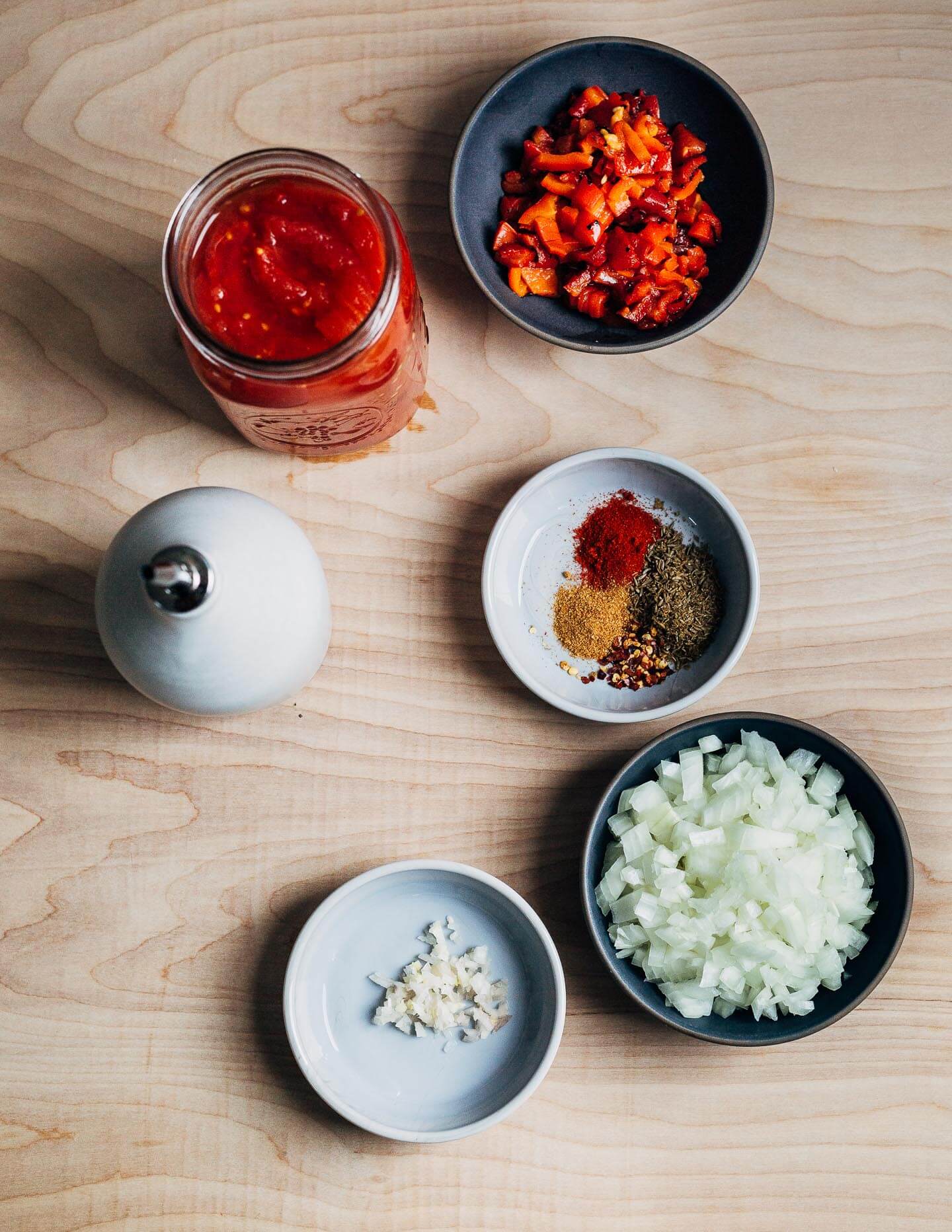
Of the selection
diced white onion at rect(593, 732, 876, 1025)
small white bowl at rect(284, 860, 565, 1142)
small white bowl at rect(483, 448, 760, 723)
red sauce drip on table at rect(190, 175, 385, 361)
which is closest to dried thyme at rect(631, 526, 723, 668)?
small white bowl at rect(483, 448, 760, 723)

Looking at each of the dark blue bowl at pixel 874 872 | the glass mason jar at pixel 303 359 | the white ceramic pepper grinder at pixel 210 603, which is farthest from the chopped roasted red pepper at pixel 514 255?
the dark blue bowl at pixel 874 872

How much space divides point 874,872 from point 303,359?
2.85 ft

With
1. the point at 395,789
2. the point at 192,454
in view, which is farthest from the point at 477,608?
the point at 192,454

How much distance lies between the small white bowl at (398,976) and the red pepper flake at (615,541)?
1.27 ft

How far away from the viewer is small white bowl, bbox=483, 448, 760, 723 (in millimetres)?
1112

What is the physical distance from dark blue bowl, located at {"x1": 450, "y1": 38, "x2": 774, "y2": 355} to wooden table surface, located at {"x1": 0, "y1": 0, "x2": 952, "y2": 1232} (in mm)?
60

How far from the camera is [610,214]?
1100mm

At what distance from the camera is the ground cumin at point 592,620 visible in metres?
1.16

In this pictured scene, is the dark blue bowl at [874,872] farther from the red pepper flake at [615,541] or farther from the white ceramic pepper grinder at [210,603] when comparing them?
the white ceramic pepper grinder at [210,603]

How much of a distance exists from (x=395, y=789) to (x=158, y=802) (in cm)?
29

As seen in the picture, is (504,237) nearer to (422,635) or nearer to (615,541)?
(615,541)

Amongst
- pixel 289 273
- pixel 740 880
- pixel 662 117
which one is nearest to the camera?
pixel 289 273

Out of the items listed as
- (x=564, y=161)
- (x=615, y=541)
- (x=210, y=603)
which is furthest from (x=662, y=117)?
(x=210, y=603)

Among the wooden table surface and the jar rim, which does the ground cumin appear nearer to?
the wooden table surface
